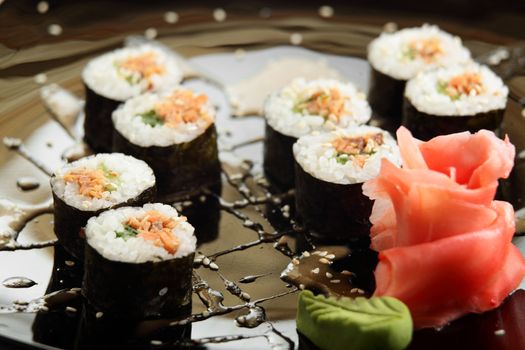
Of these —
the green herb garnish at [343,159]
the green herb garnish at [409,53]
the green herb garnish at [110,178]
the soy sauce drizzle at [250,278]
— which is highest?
the green herb garnish at [409,53]

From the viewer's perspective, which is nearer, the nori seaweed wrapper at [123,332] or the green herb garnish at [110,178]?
the nori seaweed wrapper at [123,332]

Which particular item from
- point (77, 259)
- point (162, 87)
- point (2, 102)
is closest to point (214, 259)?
point (77, 259)

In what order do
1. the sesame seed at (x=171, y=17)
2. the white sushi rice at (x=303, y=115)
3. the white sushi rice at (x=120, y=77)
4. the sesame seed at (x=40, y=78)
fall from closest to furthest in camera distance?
1. the white sushi rice at (x=303, y=115)
2. the white sushi rice at (x=120, y=77)
3. the sesame seed at (x=40, y=78)
4. the sesame seed at (x=171, y=17)

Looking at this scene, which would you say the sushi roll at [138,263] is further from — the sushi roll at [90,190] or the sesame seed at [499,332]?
the sesame seed at [499,332]

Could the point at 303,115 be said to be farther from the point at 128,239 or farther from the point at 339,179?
the point at 128,239

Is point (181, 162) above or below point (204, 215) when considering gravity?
above

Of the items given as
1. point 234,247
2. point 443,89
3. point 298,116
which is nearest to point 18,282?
point 234,247

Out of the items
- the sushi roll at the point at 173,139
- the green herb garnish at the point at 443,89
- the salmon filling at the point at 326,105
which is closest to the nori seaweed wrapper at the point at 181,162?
the sushi roll at the point at 173,139
